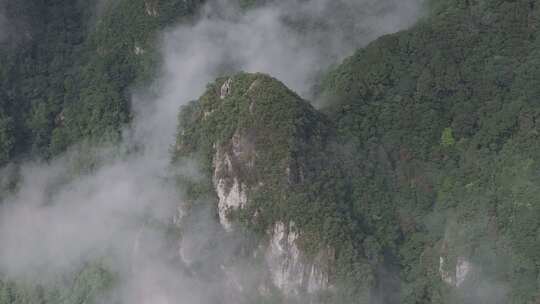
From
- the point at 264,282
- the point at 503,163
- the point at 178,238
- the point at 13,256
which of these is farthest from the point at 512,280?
the point at 13,256

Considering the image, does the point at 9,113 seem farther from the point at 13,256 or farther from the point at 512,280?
the point at 512,280

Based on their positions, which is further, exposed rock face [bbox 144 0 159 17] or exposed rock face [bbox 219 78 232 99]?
exposed rock face [bbox 144 0 159 17]

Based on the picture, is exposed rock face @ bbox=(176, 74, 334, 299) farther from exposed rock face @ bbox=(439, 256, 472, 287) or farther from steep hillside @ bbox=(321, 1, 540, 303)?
exposed rock face @ bbox=(439, 256, 472, 287)

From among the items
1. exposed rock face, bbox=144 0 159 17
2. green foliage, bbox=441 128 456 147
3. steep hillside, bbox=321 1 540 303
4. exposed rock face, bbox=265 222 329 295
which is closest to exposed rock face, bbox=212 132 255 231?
exposed rock face, bbox=265 222 329 295

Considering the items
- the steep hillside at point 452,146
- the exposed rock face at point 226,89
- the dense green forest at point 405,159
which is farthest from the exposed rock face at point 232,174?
the steep hillside at point 452,146

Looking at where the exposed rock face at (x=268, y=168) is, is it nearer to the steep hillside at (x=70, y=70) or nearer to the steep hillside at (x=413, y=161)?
the steep hillside at (x=413, y=161)

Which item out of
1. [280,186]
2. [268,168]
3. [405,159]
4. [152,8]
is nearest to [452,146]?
[405,159]
